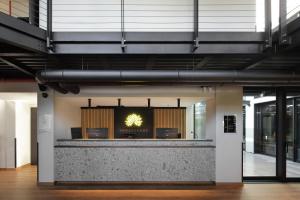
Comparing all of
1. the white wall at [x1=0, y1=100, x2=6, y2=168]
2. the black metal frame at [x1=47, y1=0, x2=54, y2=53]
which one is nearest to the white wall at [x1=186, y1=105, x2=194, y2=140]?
the white wall at [x1=0, y1=100, x2=6, y2=168]

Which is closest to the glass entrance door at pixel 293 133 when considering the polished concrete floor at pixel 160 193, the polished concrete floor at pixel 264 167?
the polished concrete floor at pixel 264 167

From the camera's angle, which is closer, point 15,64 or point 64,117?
point 15,64

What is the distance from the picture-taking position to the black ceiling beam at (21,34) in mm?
3631

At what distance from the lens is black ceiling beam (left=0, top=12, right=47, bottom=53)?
11.9 ft

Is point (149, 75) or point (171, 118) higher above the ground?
point (149, 75)

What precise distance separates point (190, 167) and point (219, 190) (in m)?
0.78

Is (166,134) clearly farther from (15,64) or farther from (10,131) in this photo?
(10,131)

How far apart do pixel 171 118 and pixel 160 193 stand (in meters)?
4.68

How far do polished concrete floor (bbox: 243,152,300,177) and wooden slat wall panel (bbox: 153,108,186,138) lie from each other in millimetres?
2349

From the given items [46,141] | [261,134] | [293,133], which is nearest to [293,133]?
[293,133]

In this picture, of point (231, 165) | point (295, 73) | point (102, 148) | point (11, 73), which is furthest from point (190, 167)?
point (11, 73)

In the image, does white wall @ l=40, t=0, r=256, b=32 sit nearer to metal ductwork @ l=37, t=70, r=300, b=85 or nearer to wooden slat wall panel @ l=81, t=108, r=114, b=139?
metal ductwork @ l=37, t=70, r=300, b=85

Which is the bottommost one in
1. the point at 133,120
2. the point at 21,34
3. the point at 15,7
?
the point at 133,120

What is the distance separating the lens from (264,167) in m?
8.29
